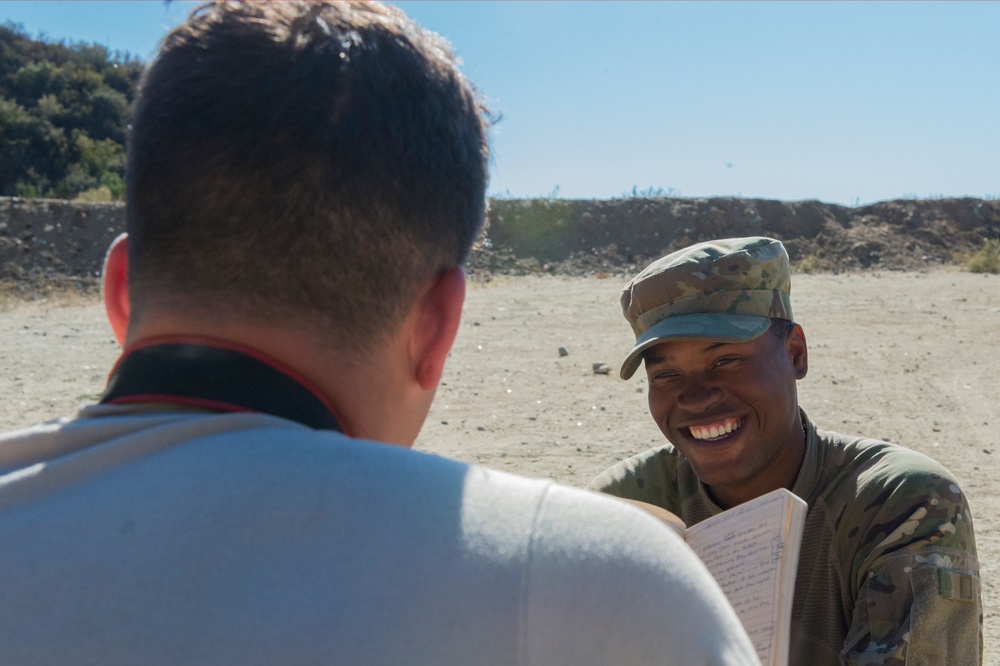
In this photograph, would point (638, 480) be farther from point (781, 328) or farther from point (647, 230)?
Answer: point (647, 230)

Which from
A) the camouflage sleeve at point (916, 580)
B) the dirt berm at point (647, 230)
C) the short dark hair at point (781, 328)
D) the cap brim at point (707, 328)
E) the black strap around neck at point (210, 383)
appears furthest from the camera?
the dirt berm at point (647, 230)

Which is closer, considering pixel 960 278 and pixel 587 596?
pixel 587 596

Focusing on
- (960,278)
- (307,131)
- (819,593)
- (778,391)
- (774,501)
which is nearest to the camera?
(307,131)

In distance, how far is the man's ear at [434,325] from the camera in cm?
113

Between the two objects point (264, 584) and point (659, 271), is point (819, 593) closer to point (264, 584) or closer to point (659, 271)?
point (659, 271)

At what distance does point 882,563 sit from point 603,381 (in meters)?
6.92

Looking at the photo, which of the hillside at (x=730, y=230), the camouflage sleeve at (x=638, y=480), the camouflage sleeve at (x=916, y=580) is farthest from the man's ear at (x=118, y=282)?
the hillside at (x=730, y=230)

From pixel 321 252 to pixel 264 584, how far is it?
0.36 m

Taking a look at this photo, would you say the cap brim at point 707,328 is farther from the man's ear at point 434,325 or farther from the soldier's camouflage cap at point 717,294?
the man's ear at point 434,325

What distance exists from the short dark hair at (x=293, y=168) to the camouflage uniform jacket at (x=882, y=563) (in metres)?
1.44

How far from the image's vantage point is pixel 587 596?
2.69 ft

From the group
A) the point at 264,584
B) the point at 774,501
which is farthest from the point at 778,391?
the point at 264,584

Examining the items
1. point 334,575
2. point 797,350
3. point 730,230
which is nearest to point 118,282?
point 334,575

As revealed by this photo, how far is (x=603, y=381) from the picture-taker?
9039 millimetres
